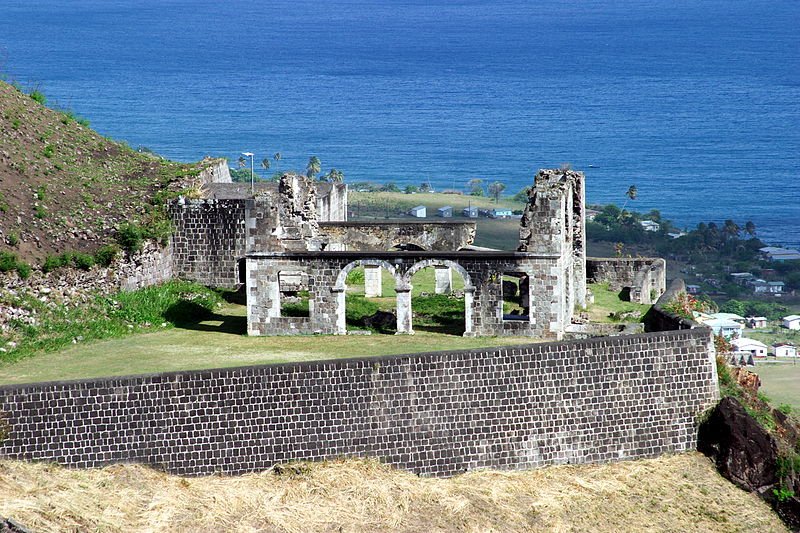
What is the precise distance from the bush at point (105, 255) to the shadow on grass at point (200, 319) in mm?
2167

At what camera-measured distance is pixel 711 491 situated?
30.3 meters

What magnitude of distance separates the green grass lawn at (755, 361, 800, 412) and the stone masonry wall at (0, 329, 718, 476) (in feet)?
69.8

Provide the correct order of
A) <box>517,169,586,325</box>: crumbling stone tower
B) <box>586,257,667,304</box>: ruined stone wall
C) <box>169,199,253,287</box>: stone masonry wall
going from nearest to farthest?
<box>517,169,586,325</box>: crumbling stone tower, <box>586,257,667,304</box>: ruined stone wall, <box>169,199,253,287</box>: stone masonry wall

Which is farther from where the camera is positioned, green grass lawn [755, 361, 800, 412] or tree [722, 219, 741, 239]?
tree [722, 219, 741, 239]

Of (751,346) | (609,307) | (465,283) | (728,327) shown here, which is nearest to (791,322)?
(751,346)

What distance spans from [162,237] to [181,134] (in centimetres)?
13328

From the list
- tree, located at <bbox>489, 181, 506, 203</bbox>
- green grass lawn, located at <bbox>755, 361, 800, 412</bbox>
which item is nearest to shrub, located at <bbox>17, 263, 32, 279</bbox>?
green grass lawn, located at <bbox>755, 361, 800, 412</bbox>

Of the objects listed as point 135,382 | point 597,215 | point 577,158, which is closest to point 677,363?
point 135,382

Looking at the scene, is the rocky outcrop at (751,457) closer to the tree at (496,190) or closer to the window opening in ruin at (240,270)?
the window opening in ruin at (240,270)

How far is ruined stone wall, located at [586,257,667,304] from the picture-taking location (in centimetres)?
4250

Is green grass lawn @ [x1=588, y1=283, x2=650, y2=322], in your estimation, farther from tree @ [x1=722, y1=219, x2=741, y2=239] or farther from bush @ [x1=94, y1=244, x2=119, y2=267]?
tree @ [x1=722, y1=219, x2=741, y2=239]

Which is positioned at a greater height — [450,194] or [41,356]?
[450,194]

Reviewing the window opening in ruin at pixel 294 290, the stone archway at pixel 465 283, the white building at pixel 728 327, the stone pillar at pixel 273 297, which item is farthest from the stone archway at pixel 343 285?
the white building at pixel 728 327

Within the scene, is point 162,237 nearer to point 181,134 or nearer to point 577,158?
point 577,158
